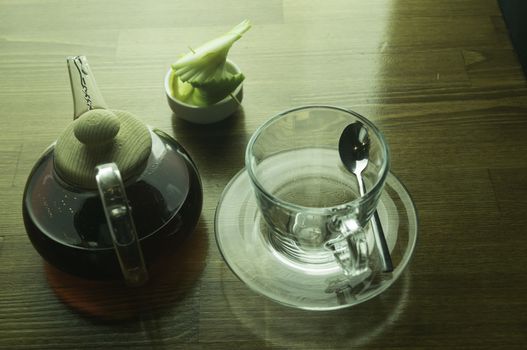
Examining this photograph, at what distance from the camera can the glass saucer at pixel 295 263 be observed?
1.84 feet

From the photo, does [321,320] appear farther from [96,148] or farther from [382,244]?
[96,148]

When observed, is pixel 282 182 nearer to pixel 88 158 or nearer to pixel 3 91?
pixel 88 158

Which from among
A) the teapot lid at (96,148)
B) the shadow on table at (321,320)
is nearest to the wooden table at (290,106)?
the shadow on table at (321,320)

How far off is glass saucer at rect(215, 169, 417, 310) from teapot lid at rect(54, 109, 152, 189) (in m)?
0.12

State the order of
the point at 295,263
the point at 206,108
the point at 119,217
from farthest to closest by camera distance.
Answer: the point at 206,108
the point at 295,263
the point at 119,217

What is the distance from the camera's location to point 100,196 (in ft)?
1.75

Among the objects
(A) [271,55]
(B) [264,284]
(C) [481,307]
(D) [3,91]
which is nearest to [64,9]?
(D) [3,91]

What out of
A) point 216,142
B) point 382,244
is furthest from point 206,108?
point 382,244

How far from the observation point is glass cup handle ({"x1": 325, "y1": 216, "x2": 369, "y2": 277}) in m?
0.51

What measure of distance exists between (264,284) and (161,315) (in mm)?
97

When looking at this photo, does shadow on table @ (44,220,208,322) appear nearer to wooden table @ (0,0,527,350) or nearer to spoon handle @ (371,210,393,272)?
wooden table @ (0,0,527,350)

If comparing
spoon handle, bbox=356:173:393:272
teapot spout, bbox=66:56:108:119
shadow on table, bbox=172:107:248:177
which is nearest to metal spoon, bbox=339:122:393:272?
spoon handle, bbox=356:173:393:272

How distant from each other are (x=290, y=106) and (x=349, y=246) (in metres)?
0.27

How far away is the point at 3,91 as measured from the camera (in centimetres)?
79
